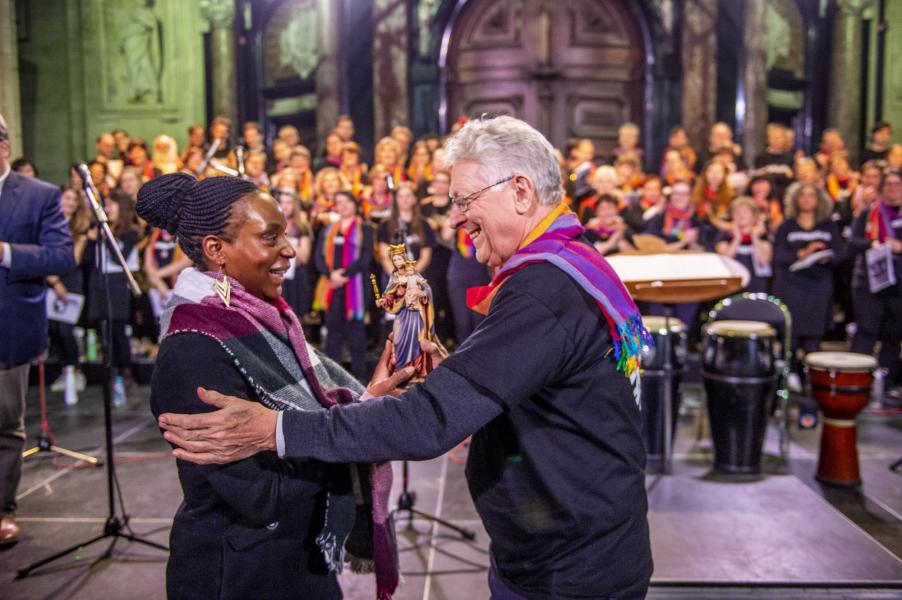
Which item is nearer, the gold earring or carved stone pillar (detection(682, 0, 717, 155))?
the gold earring

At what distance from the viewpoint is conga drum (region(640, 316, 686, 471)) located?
5.27 meters

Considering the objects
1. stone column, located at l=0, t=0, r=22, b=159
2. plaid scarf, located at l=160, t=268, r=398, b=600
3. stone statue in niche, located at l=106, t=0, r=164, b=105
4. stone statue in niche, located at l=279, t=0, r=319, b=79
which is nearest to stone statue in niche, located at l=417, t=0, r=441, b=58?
stone statue in niche, located at l=279, t=0, r=319, b=79

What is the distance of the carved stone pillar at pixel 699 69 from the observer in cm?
1243

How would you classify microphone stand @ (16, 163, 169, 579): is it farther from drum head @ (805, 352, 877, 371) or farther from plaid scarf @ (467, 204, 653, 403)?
drum head @ (805, 352, 877, 371)

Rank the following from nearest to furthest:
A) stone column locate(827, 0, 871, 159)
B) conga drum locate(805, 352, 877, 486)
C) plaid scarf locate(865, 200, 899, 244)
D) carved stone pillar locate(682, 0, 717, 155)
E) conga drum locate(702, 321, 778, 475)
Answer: conga drum locate(805, 352, 877, 486) < conga drum locate(702, 321, 778, 475) < plaid scarf locate(865, 200, 899, 244) < carved stone pillar locate(682, 0, 717, 155) < stone column locate(827, 0, 871, 159)

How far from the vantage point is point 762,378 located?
5.28 m

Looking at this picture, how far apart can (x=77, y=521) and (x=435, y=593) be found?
2292mm

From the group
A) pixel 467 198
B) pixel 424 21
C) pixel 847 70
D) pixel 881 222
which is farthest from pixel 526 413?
pixel 847 70

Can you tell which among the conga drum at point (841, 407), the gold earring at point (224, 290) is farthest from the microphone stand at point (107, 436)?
the conga drum at point (841, 407)

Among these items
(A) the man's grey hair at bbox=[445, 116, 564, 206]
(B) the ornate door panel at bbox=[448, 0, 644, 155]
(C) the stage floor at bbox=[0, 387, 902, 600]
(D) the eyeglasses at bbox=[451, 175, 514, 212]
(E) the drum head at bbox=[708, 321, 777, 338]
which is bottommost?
(C) the stage floor at bbox=[0, 387, 902, 600]

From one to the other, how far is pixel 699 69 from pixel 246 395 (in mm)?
12255

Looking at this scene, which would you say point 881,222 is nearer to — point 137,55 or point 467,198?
point 467,198

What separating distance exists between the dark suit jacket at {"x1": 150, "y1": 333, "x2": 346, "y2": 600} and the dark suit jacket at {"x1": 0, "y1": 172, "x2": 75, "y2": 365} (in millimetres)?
2356

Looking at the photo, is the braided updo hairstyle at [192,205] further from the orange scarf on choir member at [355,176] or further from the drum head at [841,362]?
the orange scarf on choir member at [355,176]
